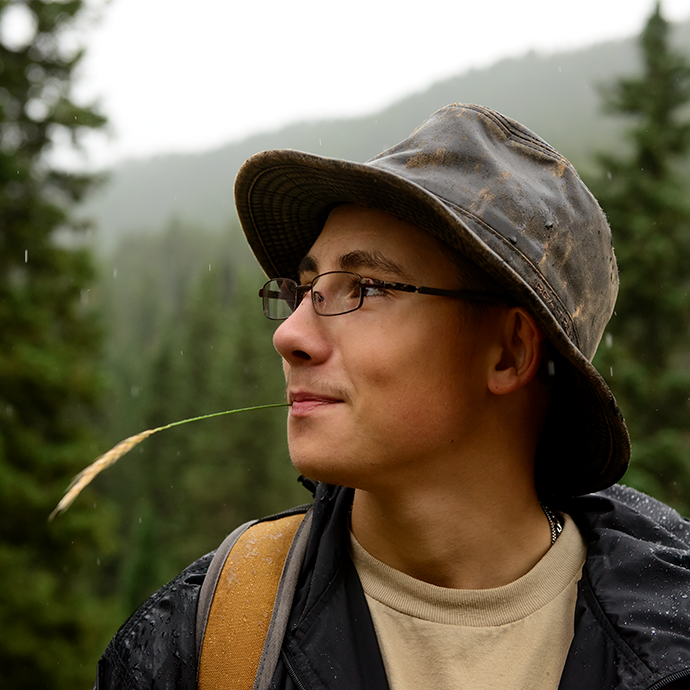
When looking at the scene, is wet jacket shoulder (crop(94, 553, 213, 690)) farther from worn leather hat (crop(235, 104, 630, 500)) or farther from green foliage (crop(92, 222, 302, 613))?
green foliage (crop(92, 222, 302, 613))

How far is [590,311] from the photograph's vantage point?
232 cm

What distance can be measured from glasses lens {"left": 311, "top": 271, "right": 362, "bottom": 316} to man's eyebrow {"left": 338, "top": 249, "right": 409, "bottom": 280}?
4 cm

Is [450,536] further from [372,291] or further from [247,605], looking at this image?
[372,291]

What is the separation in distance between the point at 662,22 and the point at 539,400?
14.9 metres

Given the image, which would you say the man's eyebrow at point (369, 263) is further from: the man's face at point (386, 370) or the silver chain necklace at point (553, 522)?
the silver chain necklace at point (553, 522)

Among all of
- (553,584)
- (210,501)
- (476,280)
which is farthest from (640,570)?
(210,501)

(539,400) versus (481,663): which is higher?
(539,400)

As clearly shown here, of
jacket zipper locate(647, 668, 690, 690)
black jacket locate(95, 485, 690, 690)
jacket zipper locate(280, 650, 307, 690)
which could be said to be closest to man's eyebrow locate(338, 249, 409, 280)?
black jacket locate(95, 485, 690, 690)

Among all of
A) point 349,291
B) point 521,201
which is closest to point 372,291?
point 349,291

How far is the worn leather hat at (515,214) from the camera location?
205 centimetres

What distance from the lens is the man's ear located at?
7.61 feet

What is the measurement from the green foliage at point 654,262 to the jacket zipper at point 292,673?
458 inches

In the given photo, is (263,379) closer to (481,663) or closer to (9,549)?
(9,549)

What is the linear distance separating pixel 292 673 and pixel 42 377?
12.8 meters
